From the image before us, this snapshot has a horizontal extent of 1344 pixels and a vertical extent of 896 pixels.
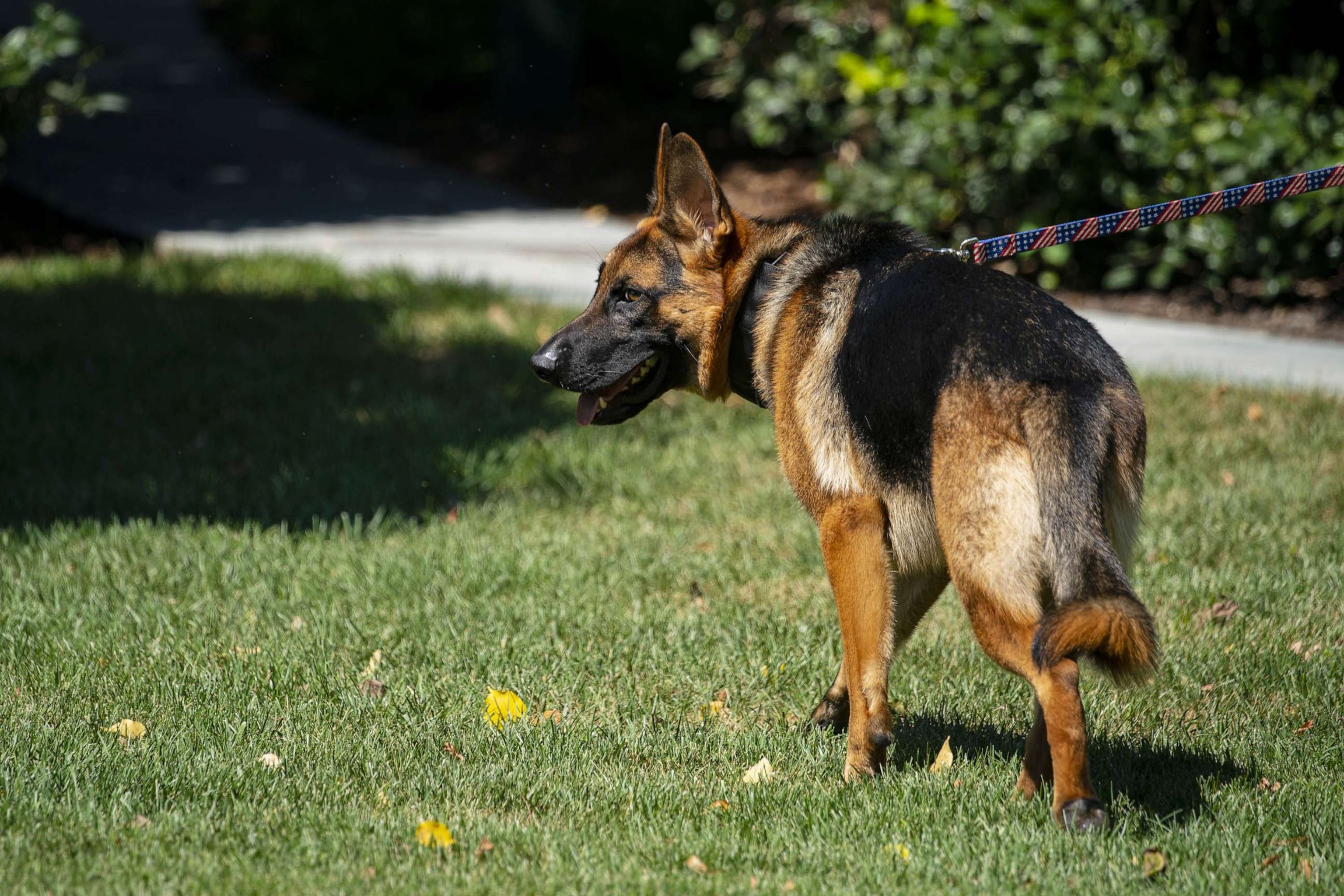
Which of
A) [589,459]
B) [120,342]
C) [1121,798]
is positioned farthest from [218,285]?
[1121,798]

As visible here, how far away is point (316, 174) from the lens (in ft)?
42.8

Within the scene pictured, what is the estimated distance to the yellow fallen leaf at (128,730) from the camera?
147 inches

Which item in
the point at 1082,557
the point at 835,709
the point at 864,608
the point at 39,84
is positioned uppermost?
the point at 39,84

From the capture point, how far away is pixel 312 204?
477 inches

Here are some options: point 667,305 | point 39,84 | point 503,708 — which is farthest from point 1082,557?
point 39,84

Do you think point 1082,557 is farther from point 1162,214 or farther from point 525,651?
point 525,651

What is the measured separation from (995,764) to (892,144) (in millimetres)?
6591

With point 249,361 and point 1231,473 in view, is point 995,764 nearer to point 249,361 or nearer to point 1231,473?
point 1231,473

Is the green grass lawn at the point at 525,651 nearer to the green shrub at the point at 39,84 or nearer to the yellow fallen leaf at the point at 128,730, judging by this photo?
the yellow fallen leaf at the point at 128,730

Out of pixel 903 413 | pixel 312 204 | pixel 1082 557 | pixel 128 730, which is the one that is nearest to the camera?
pixel 1082 557

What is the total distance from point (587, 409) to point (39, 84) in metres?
7.24

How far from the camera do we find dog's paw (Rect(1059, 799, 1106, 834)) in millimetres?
3090

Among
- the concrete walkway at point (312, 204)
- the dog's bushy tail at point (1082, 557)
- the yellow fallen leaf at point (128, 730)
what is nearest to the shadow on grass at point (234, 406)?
the concrete walkway at point (312, 204)

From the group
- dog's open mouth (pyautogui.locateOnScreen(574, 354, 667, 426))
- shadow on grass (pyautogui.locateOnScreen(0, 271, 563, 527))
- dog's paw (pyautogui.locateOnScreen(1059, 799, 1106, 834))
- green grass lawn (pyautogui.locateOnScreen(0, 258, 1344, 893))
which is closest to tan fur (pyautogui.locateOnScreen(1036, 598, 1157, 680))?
dog's paw (pyautogui.locateOnScreen(1059, 799, 1106, 834))
